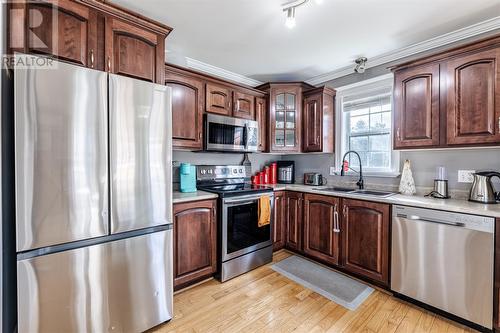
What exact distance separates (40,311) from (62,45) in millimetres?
1578

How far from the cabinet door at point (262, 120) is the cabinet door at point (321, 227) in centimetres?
94

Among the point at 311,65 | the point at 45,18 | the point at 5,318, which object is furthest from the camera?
the point at 311,65

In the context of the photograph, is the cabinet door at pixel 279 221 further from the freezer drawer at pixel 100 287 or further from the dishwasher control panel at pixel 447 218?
the freezer drawer at pixel 100 287

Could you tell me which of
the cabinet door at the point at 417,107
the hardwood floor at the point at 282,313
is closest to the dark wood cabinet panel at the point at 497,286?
the hardwood floor at the point at 282,313

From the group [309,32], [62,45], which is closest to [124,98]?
[62,45]

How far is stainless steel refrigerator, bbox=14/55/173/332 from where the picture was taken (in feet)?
3.98

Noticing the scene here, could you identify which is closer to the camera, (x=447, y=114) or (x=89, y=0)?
(x=89, y=0)

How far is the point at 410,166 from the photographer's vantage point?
2.48 metres

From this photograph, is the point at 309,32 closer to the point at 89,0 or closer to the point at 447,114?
the point at 447,114

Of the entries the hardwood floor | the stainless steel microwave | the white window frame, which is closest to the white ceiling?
the white window frame

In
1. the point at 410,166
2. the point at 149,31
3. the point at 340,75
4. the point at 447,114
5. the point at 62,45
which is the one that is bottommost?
the point at 410,166

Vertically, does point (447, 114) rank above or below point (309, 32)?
below

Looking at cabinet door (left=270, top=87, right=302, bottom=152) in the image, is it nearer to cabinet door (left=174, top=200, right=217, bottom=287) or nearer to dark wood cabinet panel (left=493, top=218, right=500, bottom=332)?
cabinet door (left=174, top=200, right=217, bottom=287)

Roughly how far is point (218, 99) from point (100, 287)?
2.12 metres
